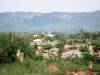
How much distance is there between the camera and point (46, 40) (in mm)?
11008

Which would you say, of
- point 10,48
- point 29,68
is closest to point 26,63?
point 29,68

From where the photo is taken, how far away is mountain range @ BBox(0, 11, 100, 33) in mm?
7183

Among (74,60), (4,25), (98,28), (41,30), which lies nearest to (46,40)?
(41,30)

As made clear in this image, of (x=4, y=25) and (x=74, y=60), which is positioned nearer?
(x=74, y=60)

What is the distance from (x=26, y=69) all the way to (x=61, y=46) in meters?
4.13

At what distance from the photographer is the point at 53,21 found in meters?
11.3

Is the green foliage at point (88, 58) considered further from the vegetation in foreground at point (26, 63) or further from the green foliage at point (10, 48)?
the green foliage at point (10, 48)

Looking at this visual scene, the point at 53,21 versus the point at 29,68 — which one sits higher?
the point at 53,21

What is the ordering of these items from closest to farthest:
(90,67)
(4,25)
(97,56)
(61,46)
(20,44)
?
(90,67) < (97,56) < (20,44) < (4,25) < (61,46)

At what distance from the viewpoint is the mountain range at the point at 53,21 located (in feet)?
23.6

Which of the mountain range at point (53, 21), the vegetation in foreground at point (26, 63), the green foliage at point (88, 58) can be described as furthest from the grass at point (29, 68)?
the mountain range at point (53, 21)

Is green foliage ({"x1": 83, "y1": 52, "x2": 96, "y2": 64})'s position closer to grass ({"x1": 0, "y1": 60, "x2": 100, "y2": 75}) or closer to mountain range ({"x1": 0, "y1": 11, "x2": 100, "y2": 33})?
grass ({"x1": 0, "y1": 60, "x2": 100, "y2": 75})

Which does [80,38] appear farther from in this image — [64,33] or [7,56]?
[7,56]

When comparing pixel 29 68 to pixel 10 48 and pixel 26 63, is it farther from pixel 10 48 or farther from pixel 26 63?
pixel 10 48
